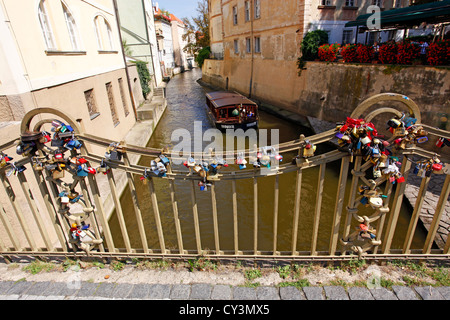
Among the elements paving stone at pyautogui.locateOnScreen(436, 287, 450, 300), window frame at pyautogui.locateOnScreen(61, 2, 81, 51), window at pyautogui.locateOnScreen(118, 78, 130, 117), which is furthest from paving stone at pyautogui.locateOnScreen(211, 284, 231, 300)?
A: window at pyautogui.locateOnScreen(118, 78, 130, 117)

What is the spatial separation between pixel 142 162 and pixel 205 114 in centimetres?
950

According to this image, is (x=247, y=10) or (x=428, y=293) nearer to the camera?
(x=428, y=293)

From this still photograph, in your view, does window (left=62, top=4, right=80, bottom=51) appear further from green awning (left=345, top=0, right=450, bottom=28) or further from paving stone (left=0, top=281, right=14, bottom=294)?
green awning (left=345, top=0, right=450, bottom=28)

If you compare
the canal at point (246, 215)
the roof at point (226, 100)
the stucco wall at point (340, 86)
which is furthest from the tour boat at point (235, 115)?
the canal at point (246, 215)

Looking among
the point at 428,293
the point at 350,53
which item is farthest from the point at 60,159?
the point at 350,53

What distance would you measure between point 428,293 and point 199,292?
231cm

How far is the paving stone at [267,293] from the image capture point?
9.05 feet

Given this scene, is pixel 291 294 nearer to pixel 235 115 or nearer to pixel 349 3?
pixel 235 115

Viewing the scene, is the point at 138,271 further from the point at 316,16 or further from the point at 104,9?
the point at 316,16

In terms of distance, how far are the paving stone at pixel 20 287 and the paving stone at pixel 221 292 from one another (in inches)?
82.0

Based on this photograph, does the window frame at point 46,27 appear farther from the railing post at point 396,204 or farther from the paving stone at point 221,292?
the railing post at point 396,204

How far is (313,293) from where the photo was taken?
278cm

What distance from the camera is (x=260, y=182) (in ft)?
31.0
